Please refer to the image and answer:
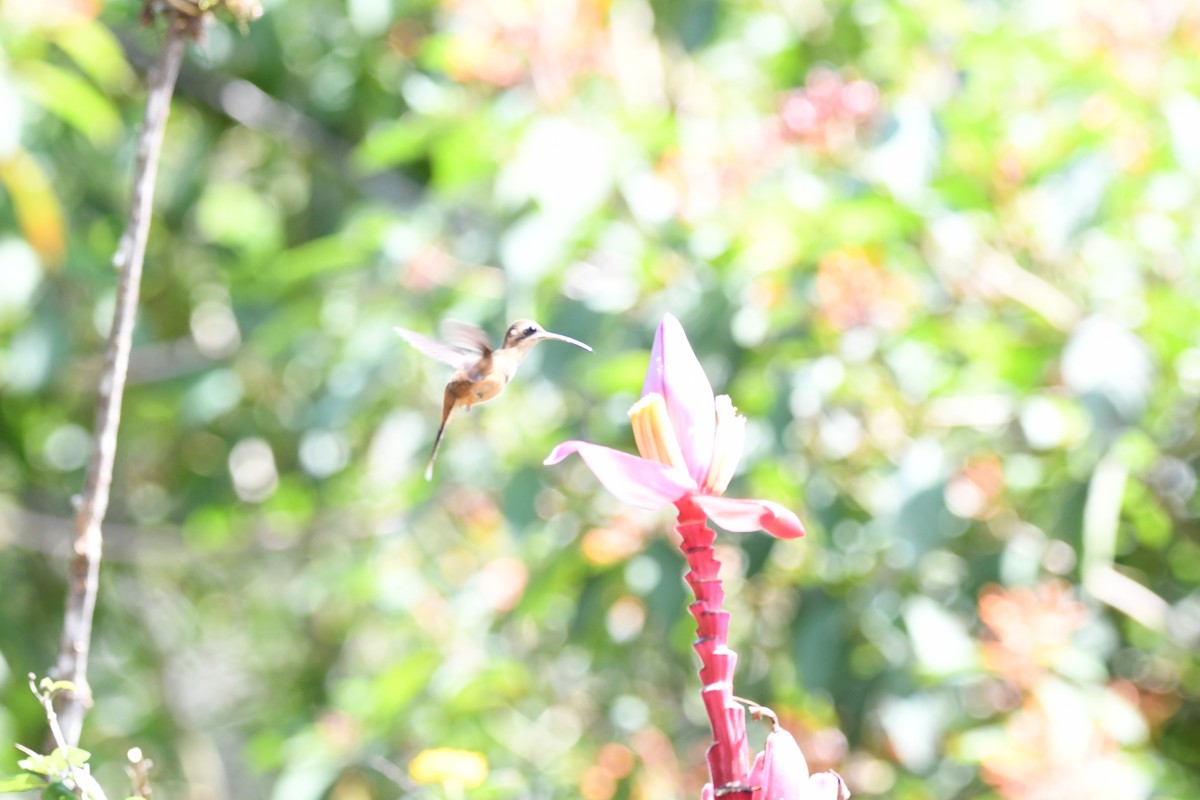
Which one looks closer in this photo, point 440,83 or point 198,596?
point 440,83

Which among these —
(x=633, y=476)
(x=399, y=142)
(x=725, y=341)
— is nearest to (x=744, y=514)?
(x=633, y=476)

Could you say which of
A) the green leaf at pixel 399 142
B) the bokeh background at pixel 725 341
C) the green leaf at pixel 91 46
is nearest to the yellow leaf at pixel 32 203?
the bokeh background at pixel 725 341

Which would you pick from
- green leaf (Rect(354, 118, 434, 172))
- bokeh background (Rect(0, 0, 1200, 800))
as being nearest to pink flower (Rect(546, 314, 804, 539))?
bokeh background (Rect(0, 0, 1200, 800))

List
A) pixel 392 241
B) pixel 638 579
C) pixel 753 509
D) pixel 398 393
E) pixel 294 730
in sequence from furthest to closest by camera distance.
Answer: pixel 398 393, pixel 294 730, pixel 392 241, pixel 638 579, pixel 753 509

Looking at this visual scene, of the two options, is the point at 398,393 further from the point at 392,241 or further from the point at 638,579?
the point at 638,579

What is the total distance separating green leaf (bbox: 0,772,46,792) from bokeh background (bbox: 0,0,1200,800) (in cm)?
40

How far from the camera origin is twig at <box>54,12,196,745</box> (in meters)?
0.48

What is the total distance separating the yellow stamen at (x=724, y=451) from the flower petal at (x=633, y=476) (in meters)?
0.02

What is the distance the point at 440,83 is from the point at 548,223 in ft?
2.62

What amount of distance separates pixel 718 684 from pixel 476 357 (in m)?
0.43

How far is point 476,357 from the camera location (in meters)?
0.77

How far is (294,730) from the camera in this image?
2.09 metres

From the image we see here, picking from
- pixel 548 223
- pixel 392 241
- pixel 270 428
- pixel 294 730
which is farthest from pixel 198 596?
pixel 548 223

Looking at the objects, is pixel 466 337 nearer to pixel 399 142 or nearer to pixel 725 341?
pixel 725 341
